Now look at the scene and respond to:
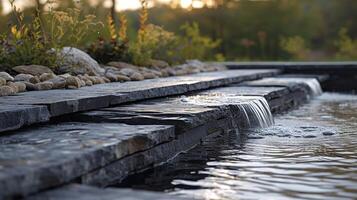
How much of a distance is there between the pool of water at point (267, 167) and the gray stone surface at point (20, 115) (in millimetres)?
842

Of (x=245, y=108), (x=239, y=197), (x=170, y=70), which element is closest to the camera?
(x=239, y=197)

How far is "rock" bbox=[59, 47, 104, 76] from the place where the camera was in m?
6.79

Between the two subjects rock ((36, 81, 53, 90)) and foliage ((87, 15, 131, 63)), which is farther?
foliage ((87, 15, 131, 63))

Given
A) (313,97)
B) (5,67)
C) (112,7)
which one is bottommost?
(313,97)

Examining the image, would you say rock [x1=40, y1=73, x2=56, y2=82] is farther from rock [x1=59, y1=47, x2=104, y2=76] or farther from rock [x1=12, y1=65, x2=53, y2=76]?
rock [x1=59, y1=47, x2=104, y2=76]

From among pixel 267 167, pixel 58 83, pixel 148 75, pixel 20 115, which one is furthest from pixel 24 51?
pixel 267 167

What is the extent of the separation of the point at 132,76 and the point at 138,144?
3.98 meters

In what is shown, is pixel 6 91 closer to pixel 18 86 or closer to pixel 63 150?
pixel 18 86

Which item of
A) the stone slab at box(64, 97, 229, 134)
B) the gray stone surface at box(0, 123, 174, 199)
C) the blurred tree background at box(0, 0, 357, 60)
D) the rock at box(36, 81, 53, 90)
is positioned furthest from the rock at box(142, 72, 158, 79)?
the blurred tree background at box(0, 0, 357, 60)

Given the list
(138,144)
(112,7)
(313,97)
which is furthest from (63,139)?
(112,7)

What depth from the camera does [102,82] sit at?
6.39 metres

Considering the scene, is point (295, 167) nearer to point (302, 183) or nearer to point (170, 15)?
point (302, 183)

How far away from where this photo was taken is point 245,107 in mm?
5051

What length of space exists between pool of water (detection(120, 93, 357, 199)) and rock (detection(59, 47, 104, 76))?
2.75m
